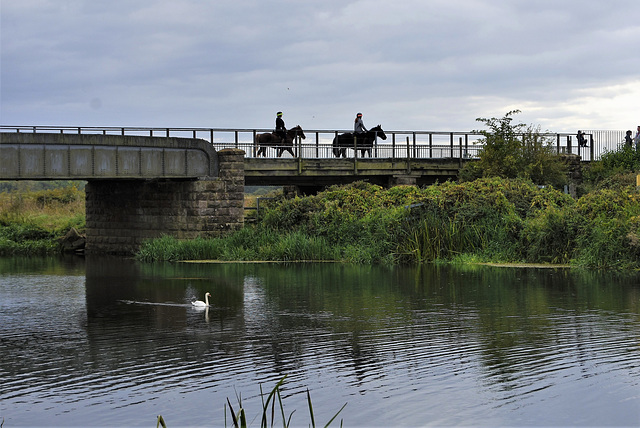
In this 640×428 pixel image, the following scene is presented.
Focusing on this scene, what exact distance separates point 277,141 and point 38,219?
641 inches

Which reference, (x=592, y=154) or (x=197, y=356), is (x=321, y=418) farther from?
(x=592, y=154)

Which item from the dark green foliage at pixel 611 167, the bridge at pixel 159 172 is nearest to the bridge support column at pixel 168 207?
the bridge at pixel 159 172

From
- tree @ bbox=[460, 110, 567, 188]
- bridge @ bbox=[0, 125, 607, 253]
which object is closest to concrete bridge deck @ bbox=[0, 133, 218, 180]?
bridge @ bbox=[0, 125, 607, 253]

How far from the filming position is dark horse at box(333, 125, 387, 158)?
46562 mm

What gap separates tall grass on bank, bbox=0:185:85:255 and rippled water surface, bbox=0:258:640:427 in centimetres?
2158

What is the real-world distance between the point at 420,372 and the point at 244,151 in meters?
28.6

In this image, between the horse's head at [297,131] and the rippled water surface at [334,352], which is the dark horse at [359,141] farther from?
the rippled water surface at [334,352]

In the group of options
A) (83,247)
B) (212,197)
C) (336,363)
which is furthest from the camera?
(83,247)

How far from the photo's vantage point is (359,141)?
48.2 metres

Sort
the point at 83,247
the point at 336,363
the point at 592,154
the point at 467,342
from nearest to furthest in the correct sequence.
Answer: the point at 336,363
the point at 467,342
the point at 83,247
the point at 592,154

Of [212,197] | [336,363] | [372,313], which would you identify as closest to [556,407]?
[336,363]

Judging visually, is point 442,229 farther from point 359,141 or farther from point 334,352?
point 334,352

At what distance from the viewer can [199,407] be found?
10.2 meters

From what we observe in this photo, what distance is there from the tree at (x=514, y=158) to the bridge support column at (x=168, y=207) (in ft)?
45.0
